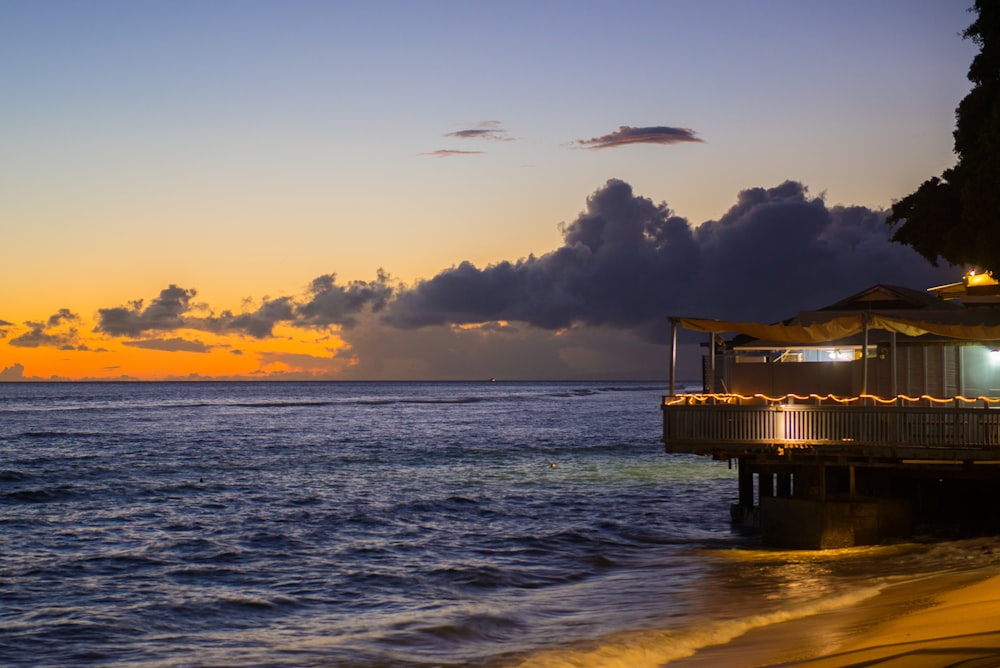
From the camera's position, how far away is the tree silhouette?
27.6 metres

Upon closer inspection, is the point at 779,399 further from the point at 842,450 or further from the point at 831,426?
the point at 842,450

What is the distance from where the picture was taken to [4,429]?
107 meters

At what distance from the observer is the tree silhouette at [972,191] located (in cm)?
2762

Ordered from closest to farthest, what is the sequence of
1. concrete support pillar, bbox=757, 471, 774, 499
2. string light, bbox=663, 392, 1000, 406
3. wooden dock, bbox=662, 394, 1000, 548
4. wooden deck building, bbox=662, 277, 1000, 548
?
1. wooden dock, bbox=662, 394, 1000, 548
2. wooden deck building, bbox=662, 277, 1000, 548
3. string light, bbox=663, 392, 1000, 406
4. concrete support pillar, bbox=757, 471, 774, 499

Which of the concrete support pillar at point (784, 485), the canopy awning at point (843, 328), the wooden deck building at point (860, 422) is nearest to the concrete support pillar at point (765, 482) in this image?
the wooden deck building at point (860, 422)

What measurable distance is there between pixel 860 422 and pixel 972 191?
7412 mm

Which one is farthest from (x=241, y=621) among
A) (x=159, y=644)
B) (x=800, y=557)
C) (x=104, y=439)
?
(x=104, y=439)

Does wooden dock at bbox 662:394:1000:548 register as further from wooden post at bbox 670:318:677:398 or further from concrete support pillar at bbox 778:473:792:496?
concrete support pillar at bbox 778:473:792:496

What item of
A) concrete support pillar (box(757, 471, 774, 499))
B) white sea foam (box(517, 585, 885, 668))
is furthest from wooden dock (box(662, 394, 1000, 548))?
white sea foam (box(517, 585, 885, 668))

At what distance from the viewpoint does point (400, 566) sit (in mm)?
29078

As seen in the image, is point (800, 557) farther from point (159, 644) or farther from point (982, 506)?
point (159, 644)

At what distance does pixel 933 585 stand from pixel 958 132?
53.9ft

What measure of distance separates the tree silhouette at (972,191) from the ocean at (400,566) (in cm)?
855

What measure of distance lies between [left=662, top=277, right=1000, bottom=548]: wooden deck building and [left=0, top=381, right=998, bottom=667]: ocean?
1.34 metres
